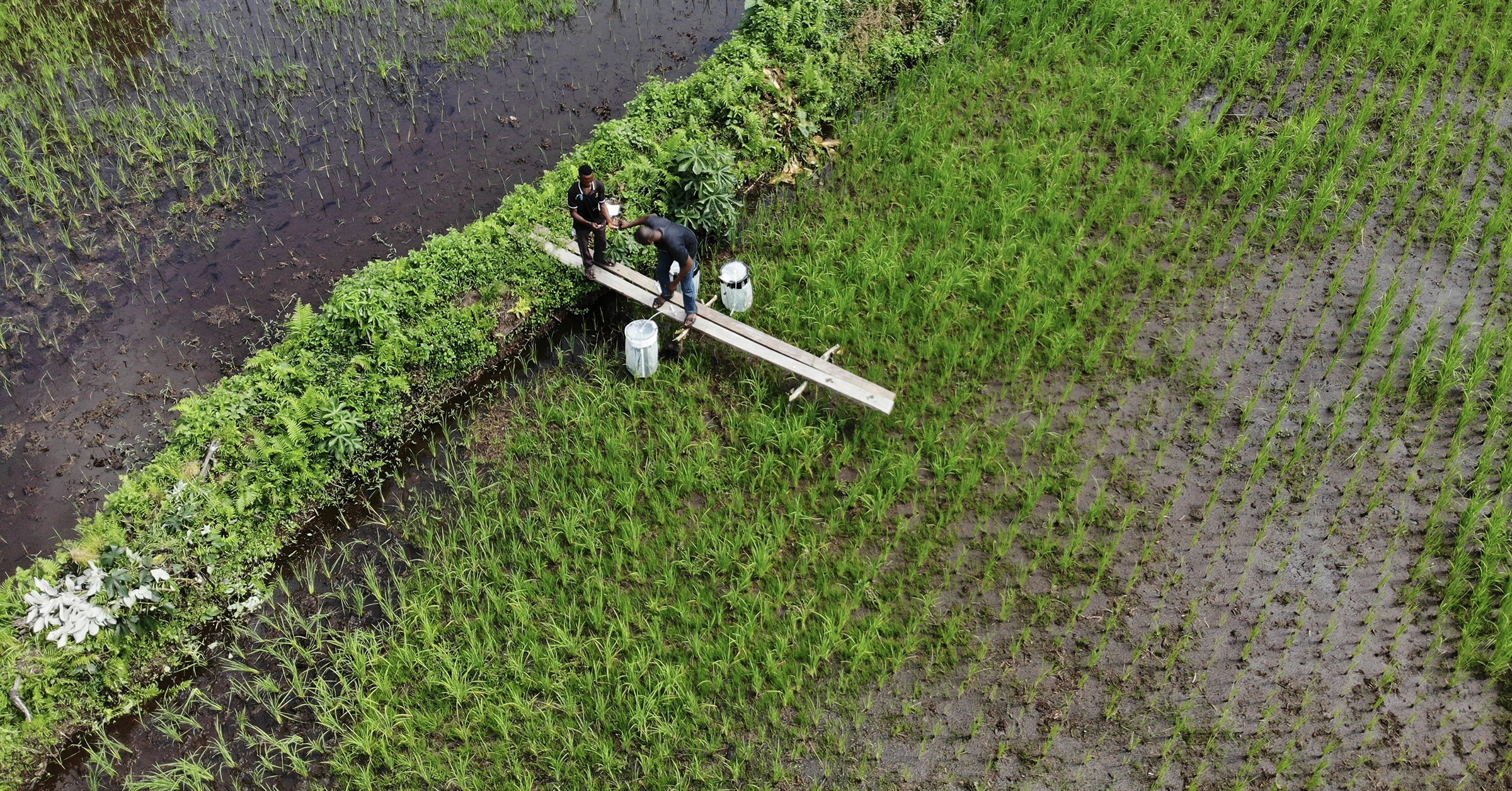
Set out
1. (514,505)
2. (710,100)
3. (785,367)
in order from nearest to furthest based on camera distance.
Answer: (514,505), (785,367), (710,100)

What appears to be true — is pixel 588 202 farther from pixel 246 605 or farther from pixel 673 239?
pixel 246 605

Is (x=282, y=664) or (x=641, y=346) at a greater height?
(x=641, y=346)

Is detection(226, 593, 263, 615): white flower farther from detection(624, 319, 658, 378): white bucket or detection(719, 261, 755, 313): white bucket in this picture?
detection(719, 261, 755, 313): white bucket

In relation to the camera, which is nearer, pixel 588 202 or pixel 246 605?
pixel 246 605

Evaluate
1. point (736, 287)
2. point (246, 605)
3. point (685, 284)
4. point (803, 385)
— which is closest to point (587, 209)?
point (685, 284)

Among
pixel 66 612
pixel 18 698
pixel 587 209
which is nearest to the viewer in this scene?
pixel 18 698

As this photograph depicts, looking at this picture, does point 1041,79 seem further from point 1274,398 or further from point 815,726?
point 815,726

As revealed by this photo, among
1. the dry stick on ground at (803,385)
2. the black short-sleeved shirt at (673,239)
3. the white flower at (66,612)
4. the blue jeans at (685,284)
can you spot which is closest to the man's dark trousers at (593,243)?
the blue jeans at (685,284)

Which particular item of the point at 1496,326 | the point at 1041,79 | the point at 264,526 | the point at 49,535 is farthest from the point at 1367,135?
the point at 49,535

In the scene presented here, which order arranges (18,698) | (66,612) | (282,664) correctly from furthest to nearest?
(282,664), (66,612), (18,698)
